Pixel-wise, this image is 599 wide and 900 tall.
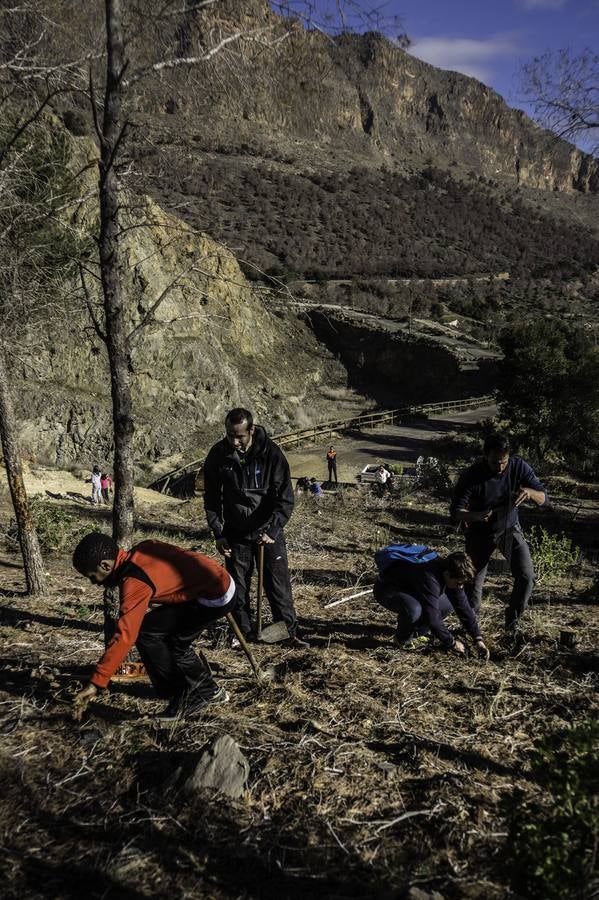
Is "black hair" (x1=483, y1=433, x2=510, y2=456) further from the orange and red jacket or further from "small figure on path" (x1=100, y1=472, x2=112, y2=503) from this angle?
"small figure on path" (x1=100, y1=472, x2=112, y2=503)

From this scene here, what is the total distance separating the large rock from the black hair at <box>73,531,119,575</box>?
3.63 ft

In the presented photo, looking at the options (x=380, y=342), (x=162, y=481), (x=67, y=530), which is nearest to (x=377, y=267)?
(x=380, y=342)

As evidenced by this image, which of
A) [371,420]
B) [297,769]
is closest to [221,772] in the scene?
[297,769]

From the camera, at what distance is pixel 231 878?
2422 mm

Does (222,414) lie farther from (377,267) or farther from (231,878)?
(377,267)

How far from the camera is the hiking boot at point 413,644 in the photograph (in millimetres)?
4820

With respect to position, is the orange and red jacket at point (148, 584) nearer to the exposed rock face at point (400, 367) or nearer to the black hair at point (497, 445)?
the black hair at point (497, 445)

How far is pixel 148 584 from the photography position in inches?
133

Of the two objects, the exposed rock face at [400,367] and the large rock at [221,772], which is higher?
the exposed rock face at [400,367]

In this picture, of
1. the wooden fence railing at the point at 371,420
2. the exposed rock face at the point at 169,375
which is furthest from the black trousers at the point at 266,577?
the wooden fence railing at the point at 371,420

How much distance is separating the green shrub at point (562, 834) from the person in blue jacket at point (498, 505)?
248 cm

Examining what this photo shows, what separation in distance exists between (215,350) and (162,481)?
29.4 ft

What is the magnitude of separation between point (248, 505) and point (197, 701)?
1.58 meters

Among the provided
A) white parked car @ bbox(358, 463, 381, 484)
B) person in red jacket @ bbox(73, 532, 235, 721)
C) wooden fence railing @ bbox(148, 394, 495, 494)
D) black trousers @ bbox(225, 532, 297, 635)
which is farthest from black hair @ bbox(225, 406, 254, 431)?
wooden fence railing @ bbox(148, 394, 495, 494)
